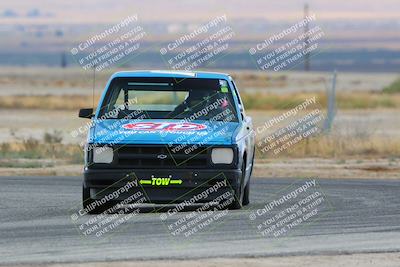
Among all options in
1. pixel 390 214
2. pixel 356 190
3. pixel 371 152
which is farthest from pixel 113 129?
pixel 371 152

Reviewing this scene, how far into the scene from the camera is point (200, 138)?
15297mm

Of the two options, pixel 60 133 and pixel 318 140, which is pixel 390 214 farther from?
pixel 60 133

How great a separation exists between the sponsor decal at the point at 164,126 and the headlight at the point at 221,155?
0.44 m

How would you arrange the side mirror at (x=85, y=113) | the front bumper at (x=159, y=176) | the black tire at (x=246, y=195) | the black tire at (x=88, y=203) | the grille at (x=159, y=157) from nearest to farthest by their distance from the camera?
the front bumper at (x=159, y=176)
the grille at (x=159, y=157)
the black tire at (x=88, y=203)
the side mirror at (x=85, y=113)
the black tire at (x=246, y=195)

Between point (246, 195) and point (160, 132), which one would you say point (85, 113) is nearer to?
point (160, 132)

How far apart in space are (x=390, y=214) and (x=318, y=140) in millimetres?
13350

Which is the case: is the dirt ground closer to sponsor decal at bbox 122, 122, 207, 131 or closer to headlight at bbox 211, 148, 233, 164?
headlight at bbox 211, 148, 233, 164

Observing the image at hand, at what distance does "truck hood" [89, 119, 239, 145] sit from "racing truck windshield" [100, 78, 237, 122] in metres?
0.33

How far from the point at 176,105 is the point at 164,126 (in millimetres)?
1044

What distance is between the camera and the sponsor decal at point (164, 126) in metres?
15.5

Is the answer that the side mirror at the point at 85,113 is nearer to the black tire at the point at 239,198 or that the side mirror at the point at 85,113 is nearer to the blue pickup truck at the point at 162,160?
the blue pickup truck at the point at 162,160

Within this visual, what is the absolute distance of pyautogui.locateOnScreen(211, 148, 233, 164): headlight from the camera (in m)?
15.3

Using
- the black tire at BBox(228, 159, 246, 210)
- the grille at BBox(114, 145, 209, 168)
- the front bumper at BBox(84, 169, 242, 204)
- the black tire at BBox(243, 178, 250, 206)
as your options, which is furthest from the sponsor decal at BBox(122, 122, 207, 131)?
the black tire at BBox(243, 178, 250, 206)

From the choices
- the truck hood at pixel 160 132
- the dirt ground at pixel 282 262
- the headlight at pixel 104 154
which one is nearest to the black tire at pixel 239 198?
the truck hood at pixel 160 132
